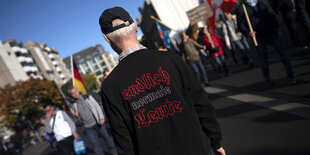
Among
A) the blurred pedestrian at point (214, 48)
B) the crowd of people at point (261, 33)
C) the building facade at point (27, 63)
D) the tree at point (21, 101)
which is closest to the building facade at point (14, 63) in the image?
the building facade at point (27, 63)

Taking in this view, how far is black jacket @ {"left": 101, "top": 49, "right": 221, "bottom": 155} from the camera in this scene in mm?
1518

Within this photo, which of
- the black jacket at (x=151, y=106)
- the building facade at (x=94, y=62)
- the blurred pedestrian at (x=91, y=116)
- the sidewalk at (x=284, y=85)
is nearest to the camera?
the black jacket at (x=151, y=106)

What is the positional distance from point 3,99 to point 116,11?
39.8 meters

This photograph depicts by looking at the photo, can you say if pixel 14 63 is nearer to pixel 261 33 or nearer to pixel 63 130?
pixel 63 130

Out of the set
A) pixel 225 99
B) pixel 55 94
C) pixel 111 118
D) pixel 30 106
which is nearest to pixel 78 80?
pixel 225 99

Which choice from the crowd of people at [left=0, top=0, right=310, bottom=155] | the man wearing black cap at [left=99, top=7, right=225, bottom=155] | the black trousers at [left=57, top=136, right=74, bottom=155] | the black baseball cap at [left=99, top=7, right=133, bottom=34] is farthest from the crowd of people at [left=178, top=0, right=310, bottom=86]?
the black trousers at [left=57, top=136, right=74, bottom=155]

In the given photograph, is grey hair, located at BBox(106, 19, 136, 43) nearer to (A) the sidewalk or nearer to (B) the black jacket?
(B) the black jacket

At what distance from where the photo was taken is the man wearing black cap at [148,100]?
1519 mm

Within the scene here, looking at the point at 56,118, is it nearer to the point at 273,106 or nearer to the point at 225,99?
the point at 225,99

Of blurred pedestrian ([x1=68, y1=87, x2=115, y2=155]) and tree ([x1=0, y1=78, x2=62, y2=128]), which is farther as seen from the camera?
tree ([x1=0, y1=78, x2=62, y2=128])

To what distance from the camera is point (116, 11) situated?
1570mm

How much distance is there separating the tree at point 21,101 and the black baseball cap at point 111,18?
37748 mm

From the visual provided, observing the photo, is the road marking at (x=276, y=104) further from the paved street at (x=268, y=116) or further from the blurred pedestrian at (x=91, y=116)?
the blurred pedestrian at (x=91, y=116)

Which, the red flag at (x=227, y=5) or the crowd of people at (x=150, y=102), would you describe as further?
the red flag at (x=227, y=5)
